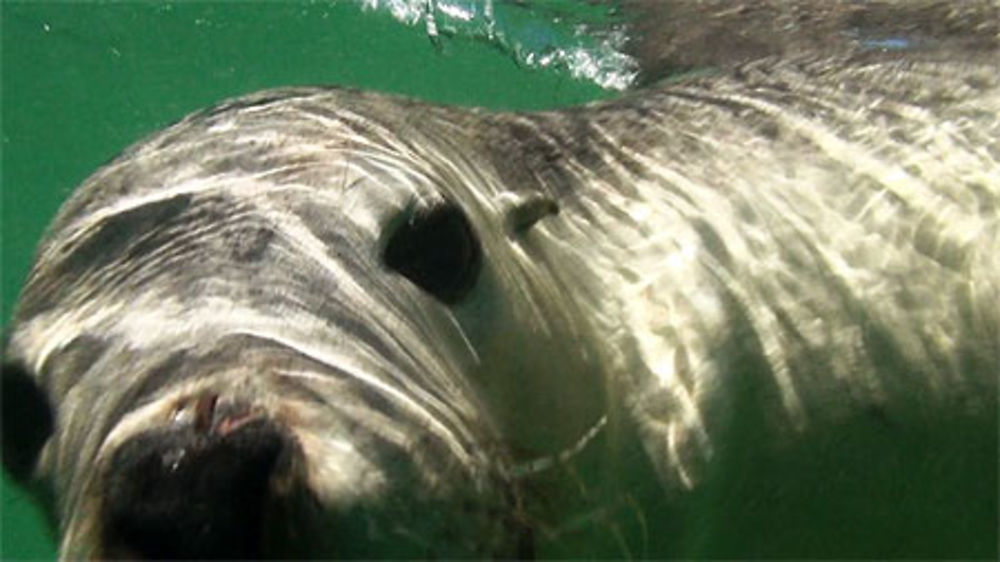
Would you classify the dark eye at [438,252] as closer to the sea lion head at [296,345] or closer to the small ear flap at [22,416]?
the sea lion head at [296,345]

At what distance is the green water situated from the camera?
15164mm

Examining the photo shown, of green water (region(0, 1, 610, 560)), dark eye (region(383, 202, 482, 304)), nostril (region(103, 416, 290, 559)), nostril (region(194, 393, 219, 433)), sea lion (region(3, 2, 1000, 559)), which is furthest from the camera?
green water (region(0, 1, 610, 560))

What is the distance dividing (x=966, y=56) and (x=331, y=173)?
2715mm

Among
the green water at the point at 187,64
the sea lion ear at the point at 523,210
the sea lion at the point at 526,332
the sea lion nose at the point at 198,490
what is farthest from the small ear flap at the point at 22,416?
the green water at the point at 187,64

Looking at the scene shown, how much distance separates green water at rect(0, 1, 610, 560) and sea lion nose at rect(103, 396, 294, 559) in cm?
925

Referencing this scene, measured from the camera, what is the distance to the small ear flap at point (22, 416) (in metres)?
3.02

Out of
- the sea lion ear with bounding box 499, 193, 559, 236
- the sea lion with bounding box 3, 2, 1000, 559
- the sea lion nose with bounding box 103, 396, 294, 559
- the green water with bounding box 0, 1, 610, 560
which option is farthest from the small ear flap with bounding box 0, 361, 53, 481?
the green water with bounding box 0, 1, 610, 560

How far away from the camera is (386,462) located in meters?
2.24

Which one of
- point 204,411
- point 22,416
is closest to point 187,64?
point 22,416

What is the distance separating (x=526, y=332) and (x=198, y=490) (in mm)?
1222

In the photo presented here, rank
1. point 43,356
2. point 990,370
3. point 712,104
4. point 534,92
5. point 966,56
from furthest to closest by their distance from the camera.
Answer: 1. point 534,92
2. point 966,56
3. point 712,104
4. point 990,370
5. point 43,356

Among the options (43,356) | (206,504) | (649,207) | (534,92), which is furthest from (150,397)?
(534,92)

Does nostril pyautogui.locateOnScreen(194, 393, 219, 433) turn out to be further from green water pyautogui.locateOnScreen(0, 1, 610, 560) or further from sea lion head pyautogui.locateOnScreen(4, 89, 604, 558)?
green water pyautogui.locateOnScreen(0, 1, 610, 560)

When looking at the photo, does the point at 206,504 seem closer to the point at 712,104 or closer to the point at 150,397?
the point at 150,397
